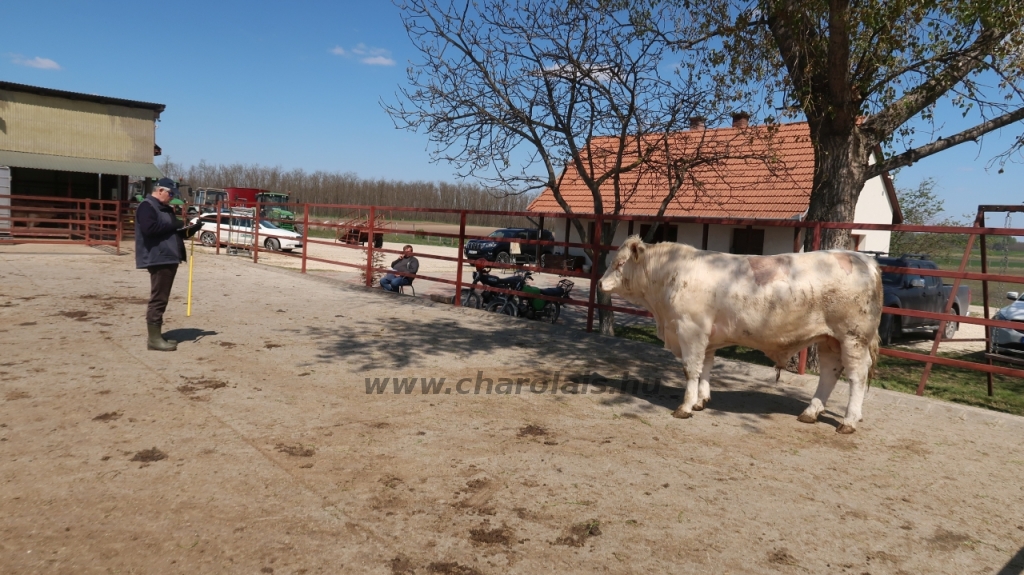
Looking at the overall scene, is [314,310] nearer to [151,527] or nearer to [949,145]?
[151,527]

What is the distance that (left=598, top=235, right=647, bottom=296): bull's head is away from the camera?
5.74m

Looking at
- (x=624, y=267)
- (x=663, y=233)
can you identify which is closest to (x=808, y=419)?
(x=624, y=267)

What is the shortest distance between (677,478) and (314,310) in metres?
6.66

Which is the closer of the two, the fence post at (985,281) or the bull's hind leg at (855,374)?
the bull's hind leg at (855,374)

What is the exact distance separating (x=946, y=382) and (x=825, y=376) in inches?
161

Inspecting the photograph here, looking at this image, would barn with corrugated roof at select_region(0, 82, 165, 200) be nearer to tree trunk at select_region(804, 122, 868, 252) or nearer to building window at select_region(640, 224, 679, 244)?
building window at select_region(640, 224, 679, 244)

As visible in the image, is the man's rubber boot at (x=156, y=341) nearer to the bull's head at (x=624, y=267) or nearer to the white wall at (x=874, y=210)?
the bull's head at (x=624, y=267)

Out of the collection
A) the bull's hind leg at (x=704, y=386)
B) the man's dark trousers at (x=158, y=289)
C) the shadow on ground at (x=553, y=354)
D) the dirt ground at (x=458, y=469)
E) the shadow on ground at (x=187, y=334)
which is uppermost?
the man's dark trousers at (x=158, y=289)

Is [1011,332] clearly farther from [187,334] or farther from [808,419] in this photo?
[187,334]

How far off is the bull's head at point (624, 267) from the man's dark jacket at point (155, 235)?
388 centimetres

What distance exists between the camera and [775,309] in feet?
16.8

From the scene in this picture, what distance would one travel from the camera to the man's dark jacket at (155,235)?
21.0 ft

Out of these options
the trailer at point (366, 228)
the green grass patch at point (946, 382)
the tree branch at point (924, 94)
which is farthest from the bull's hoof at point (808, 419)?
the trailer at point (366, 228)

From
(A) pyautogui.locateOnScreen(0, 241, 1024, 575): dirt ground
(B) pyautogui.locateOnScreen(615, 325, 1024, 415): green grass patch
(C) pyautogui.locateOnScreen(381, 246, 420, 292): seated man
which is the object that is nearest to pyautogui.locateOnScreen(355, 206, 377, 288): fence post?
(C) pyautogui.locateOnScreen(381, 246, 420, 292): seated man
